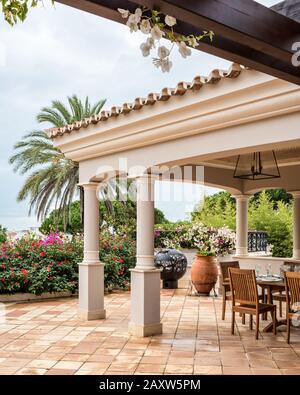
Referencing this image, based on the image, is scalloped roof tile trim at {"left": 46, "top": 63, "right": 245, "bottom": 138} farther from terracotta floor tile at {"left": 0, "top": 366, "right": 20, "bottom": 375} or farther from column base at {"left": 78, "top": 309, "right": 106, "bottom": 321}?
terracotta floor tile at {"left": 0, "top": 366, "right": 20, "bottom": 375}

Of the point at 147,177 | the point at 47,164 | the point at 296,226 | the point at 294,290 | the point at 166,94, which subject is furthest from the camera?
the point at 47,164

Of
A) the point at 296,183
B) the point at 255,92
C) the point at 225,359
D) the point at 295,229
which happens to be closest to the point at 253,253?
the point at 295,229

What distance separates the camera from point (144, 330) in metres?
6.69

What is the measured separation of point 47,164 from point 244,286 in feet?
41.4

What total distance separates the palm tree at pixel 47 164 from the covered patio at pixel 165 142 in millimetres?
8928

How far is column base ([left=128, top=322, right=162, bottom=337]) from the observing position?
6.70 metres

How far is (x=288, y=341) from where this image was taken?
20.8ft

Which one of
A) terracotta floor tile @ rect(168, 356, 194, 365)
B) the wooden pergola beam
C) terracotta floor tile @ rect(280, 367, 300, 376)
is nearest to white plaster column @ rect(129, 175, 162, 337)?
terracotta floor tile @ rect(168, 356, 194, 365)

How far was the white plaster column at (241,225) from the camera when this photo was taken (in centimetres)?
1098

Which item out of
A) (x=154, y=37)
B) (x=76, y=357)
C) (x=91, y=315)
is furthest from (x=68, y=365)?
(x=154, y=37)

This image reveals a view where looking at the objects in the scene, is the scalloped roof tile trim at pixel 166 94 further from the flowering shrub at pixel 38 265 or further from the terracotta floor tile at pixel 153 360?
the flowering shrub at pixel 38 265

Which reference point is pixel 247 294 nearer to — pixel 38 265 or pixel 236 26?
pixel 236 26

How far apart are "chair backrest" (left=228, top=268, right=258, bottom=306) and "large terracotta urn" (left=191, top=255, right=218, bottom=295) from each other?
11.8ft

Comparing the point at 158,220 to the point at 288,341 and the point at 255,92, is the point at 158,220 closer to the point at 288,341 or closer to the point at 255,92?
the point at 288,341
